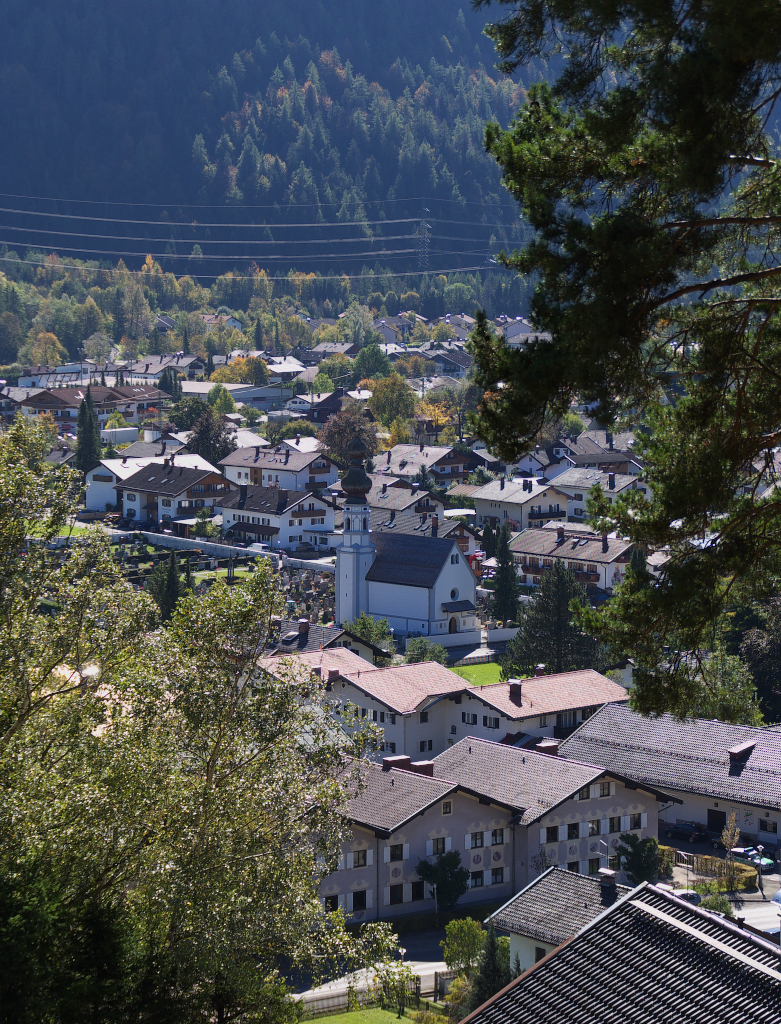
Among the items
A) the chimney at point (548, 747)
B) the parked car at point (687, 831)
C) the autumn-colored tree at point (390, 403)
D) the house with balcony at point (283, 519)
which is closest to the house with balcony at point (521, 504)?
the house with balcony at point (283, 519)

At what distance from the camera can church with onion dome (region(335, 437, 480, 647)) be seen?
51625mm

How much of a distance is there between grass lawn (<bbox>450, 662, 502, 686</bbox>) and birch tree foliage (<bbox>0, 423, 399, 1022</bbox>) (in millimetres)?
30117

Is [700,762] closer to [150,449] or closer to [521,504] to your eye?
[521,504]

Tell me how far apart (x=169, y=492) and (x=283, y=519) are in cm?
763

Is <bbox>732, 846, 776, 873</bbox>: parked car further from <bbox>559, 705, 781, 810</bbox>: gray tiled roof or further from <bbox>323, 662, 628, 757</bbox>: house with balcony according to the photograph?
<bbox>323, 662, 628, 757</bbox>: house with balcony

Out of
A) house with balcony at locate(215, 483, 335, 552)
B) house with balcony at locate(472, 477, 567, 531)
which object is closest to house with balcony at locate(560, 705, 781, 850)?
house with balcony at locate(215, 483, 335, 552)

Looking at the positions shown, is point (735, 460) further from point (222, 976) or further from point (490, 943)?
point (490, 943)

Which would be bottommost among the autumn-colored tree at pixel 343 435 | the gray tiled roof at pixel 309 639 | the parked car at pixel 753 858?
the parked car at pixel 753 858

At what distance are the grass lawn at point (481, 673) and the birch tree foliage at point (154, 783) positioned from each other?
3012 centimetres

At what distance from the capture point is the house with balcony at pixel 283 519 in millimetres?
64812

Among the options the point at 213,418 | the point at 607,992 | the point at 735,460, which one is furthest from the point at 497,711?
the point at 213,418

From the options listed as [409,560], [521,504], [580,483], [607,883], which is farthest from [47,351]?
[607,883]

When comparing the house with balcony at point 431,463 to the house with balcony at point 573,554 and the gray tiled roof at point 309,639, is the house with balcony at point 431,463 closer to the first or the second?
the house with balcony at point 573,554

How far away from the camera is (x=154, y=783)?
41.9 feet
